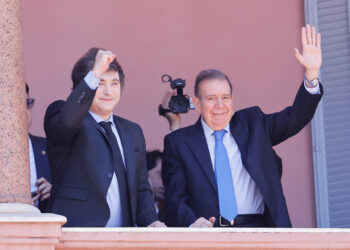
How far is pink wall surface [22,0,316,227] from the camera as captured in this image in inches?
298

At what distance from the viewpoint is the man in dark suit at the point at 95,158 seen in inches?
195

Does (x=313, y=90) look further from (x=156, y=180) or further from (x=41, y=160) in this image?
(x=41, y=160)

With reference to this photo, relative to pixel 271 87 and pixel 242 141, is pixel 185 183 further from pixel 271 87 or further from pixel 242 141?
pixel 271 87

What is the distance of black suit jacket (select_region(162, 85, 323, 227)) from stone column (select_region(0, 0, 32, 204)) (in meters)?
1.06

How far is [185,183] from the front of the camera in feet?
18.6

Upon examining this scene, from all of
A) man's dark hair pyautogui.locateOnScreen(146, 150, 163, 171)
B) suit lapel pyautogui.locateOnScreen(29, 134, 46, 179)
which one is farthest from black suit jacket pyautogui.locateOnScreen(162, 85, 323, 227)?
man's dark hair pyautogui.locateOnScreen(146, 150, 163, 171)

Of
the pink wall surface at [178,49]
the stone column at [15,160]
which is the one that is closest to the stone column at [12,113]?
the stone column at [15,160]

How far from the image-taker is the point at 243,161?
559 cm

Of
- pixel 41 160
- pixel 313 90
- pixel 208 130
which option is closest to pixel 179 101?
pixel 208 130

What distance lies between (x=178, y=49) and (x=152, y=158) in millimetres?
1275

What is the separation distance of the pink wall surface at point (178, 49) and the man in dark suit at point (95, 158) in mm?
2153

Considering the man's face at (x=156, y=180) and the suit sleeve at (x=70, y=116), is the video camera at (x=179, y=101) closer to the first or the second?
the man's face at (x=156, y=180)

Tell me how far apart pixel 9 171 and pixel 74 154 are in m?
0.53

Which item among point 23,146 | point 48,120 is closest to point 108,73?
point 48,120
